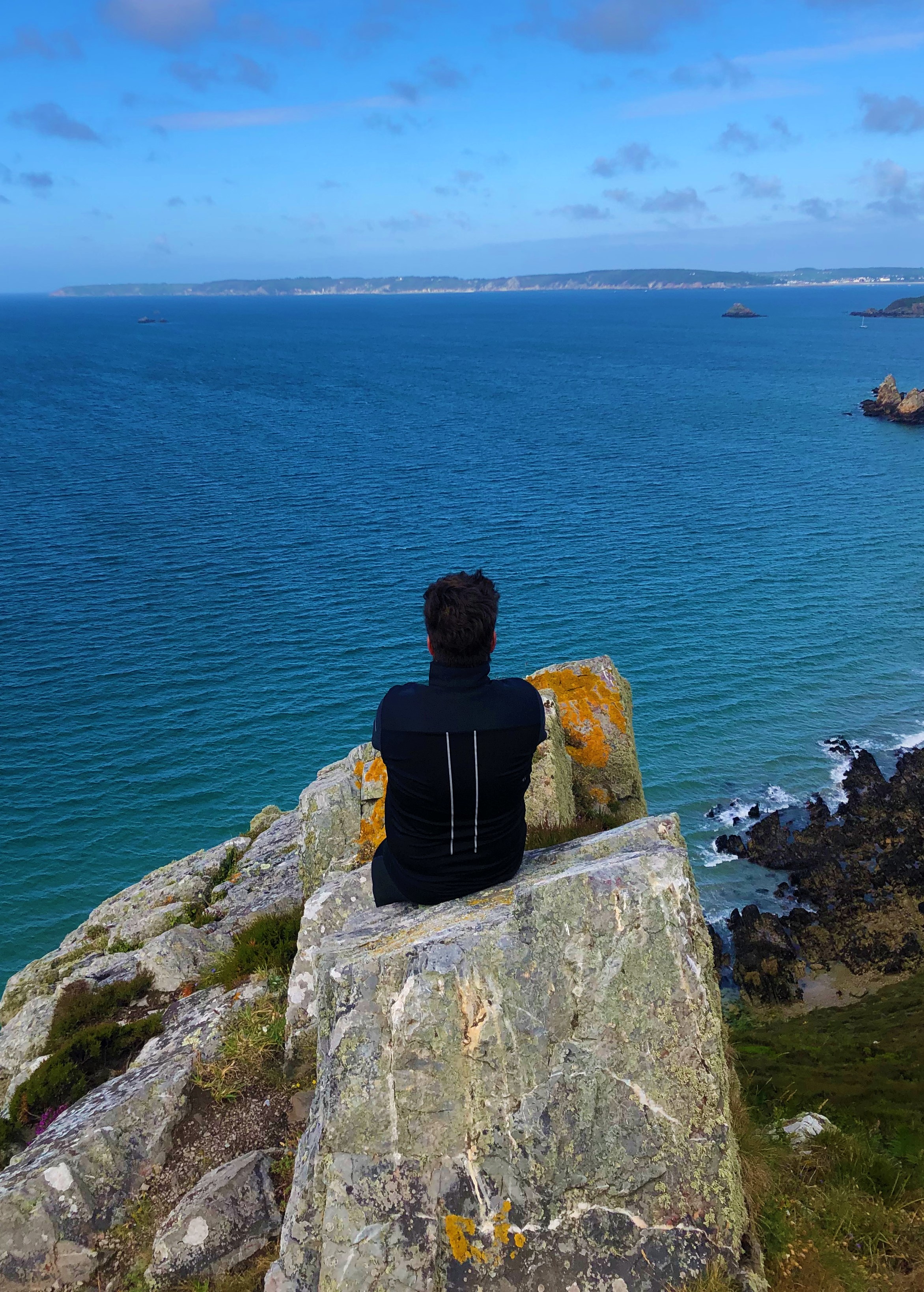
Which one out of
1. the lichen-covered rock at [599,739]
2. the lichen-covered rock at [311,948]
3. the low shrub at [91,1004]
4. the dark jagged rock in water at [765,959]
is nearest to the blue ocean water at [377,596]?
the dark jagged rock in water at [765,959]

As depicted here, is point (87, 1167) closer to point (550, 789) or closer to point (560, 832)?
point (560, 832)

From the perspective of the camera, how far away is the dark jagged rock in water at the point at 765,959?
28.4m

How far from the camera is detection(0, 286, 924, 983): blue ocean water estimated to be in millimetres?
40219

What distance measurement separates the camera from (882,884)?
33438 mm

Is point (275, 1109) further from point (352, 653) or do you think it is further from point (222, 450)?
point (222, 450)

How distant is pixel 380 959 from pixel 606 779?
247 inches

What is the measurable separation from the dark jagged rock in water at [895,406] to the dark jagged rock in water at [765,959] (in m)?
107

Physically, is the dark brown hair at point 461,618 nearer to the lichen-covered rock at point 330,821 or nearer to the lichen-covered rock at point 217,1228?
the lichen-covered rock at point 217,1228

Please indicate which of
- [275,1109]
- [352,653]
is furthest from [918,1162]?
[352,653]

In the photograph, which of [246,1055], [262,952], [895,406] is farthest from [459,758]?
[895,406]

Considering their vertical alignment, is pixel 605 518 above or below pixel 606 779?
below

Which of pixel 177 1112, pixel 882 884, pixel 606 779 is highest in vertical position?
pixel 606 779

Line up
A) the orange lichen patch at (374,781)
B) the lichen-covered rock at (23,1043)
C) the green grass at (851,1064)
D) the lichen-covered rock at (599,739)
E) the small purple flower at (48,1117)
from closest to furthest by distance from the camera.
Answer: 1. the small purple flower at (48,1117)
2. the orange lichen patch at (374,781)
3. the lichen-covered rock at (23,1043)
4. the lichen-covered rock at (599,739)
5. the green grass at (851,1064)

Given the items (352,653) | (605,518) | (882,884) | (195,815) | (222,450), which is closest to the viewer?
(882,884)
